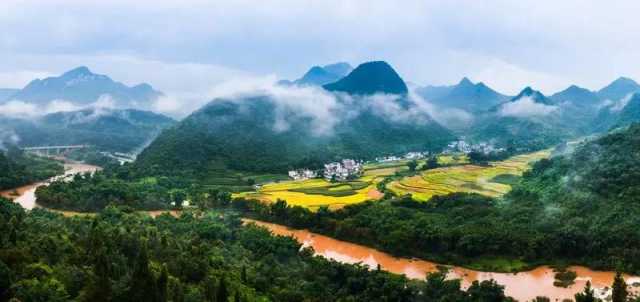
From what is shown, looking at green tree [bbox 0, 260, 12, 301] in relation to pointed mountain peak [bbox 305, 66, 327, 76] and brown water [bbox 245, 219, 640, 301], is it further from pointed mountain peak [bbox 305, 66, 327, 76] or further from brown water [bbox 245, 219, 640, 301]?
pointed mountain peak [bbox 305, 66, 327, 76]

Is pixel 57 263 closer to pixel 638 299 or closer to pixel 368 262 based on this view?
pixel 368 262

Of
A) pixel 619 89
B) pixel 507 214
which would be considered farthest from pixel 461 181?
pixel 619 89

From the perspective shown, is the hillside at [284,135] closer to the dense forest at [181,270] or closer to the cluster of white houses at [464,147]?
the cluster of white houses at [464,147]

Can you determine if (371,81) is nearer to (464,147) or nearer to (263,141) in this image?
(464,147)

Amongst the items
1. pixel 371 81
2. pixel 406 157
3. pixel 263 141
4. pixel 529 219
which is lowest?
pixel 529 219

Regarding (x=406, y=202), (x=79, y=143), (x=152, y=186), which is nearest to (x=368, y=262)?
(x=406, y=202)
